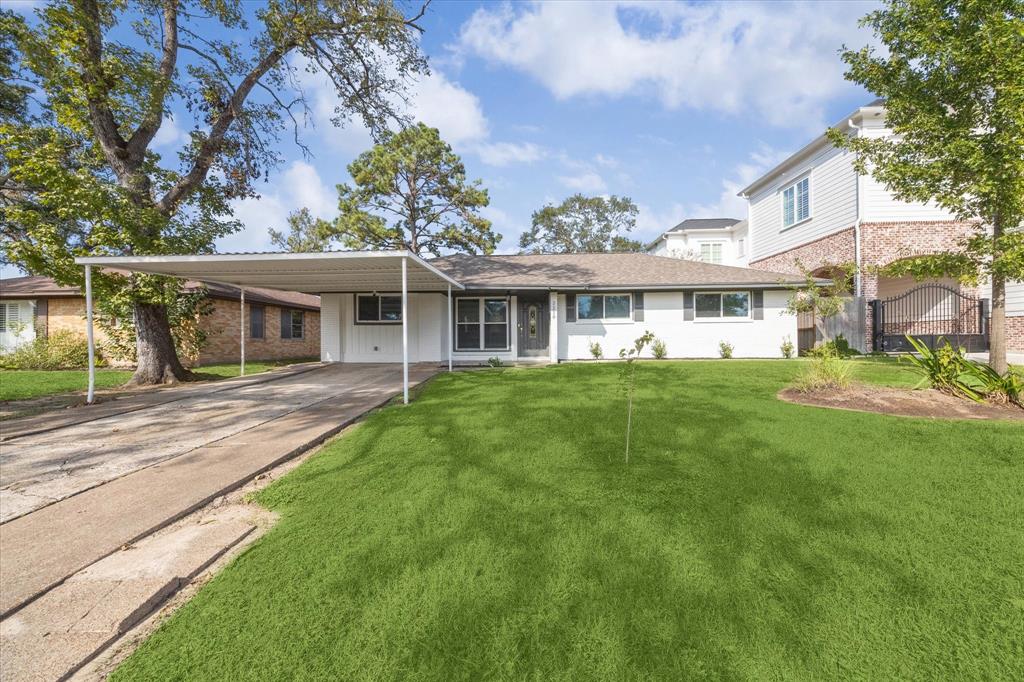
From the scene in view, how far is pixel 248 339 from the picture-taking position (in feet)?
58.6

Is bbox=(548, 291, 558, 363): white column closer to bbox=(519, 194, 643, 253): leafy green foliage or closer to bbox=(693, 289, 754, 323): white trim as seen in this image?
bbox=(693, 289, 754, 323): white trim

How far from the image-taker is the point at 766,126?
17.7m

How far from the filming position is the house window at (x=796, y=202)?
17500 mm

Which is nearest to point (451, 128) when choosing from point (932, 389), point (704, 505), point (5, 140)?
point (5, 140)

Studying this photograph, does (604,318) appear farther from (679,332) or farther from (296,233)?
(296,233)

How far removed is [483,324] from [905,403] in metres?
11.0

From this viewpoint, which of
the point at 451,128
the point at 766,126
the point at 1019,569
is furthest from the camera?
the point at 451,128

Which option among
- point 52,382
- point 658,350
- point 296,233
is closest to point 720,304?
point 658,350

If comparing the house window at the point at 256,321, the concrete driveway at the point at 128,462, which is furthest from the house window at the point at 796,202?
the house window at the point at 256,321

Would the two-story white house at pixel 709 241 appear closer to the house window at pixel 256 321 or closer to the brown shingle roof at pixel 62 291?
the brown shingle roof at pixel 62 291

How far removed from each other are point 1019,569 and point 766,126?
1971 centimetres

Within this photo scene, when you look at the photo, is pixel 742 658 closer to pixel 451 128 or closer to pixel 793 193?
pixel 793 193

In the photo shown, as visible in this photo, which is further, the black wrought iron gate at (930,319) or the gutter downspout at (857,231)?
the gutter downspout at (857,231)

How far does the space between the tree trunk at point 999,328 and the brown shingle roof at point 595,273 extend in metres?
6.72
